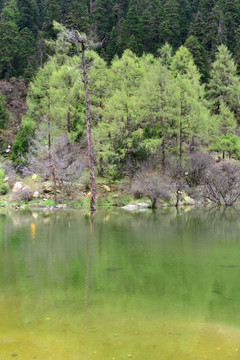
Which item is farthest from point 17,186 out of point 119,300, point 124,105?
point 119,300

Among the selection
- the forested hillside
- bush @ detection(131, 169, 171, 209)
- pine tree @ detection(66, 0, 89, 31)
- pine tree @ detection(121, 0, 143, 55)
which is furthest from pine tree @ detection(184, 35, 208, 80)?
bush @ detection(131, 169, 171, 209)

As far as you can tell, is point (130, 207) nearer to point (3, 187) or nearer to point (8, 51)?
point (3, 187)

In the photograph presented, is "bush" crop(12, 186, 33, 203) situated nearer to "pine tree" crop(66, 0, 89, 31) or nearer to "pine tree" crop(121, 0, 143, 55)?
"pine tree" crop(121, 0, 143, 55)

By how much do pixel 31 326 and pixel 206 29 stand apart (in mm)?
56873

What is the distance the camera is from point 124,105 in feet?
89.7

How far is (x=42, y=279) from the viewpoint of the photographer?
6402mm

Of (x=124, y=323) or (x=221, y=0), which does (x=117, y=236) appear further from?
(x=221, y=0)

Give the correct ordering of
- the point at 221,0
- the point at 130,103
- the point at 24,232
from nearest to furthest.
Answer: the point at 24,232 < the point at 130,103 < the point at 221,0

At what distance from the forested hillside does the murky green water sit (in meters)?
39.9

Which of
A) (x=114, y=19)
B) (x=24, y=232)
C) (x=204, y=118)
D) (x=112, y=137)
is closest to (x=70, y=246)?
(x=24, y=232)

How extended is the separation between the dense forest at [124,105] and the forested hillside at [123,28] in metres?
0.22

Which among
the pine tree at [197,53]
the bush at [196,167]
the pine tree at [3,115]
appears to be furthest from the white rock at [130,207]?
the pine tree at [197,53]

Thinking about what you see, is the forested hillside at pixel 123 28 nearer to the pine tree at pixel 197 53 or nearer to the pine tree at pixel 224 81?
the pine tree at pixel 197 53

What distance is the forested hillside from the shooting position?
4810 centimetres
